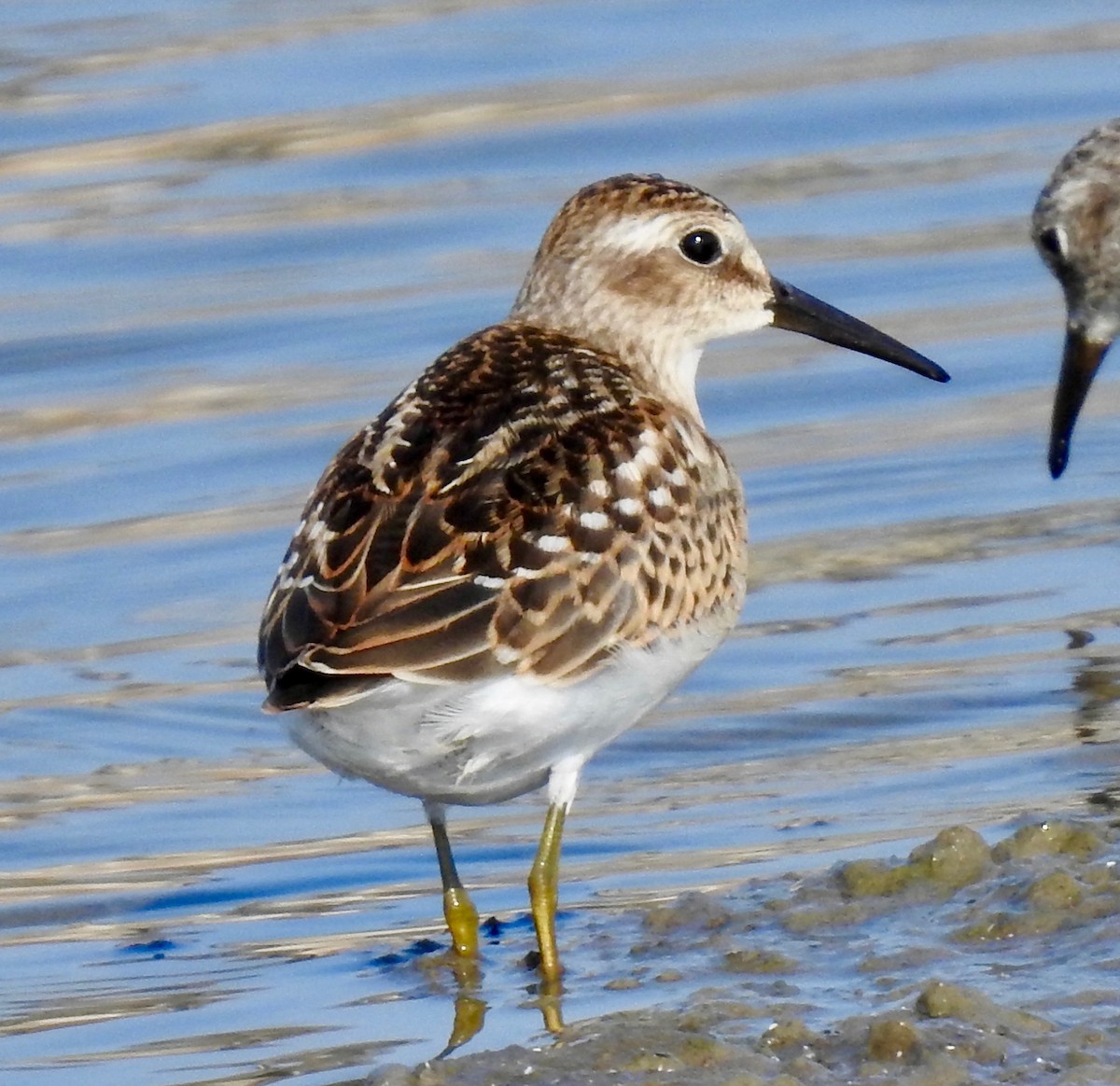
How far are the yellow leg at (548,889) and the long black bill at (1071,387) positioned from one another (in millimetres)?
3140

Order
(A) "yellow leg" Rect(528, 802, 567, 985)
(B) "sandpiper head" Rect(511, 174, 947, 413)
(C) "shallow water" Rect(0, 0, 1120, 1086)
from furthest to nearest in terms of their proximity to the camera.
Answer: (B) "sandpiper head" Rect(511, 174, 947, 413), (C) "shallow water" Rect(0, 0, 1120, 1086), (A) "yellow leg" Rect(528, 802, 567, 985)

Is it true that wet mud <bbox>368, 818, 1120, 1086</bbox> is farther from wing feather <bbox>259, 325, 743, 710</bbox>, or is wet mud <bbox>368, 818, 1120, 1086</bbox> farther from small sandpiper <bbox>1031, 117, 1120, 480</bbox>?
small sandpiper <bbox>1031, 117, 1120, 480</bbox>

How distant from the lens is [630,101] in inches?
492

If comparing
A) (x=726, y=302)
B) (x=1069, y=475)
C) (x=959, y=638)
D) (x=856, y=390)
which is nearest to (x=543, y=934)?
(x=726, y=302)

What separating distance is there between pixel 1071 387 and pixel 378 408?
2396 mm

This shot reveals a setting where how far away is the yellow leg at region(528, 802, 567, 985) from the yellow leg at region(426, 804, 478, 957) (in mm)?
141

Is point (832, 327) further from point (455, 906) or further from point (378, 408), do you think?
point (378, 408)

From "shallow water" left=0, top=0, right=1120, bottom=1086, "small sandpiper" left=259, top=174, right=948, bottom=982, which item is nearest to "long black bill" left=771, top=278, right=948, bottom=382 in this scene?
"small sandpiper" left=259, top=174, right=948, bottom=982

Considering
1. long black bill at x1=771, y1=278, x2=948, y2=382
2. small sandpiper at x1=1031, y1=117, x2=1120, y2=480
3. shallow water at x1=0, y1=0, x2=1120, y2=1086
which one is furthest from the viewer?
small sandpiper at x1=1031, y1=117, x2=1120, y2=480

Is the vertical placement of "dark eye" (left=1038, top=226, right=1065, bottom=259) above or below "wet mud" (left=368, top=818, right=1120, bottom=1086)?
above

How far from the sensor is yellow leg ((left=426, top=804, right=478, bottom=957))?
577 cm

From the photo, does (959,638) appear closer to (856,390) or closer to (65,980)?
(856,390)

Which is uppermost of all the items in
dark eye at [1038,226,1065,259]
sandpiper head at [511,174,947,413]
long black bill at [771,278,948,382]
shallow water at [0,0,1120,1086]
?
sandpiper head at [511,174,947,413]

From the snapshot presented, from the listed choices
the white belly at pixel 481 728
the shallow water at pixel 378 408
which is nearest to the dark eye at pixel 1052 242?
the shallow water at pixel 378 408
